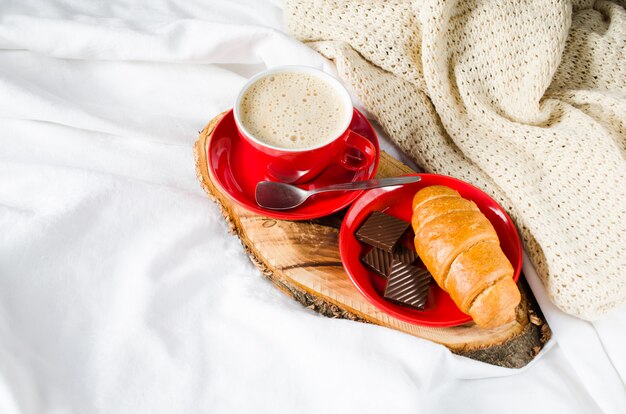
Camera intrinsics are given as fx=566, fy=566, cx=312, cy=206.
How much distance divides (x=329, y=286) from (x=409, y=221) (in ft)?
0.88

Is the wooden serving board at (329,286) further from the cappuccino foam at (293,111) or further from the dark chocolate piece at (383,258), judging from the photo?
the cappuccino foam at (293,111)

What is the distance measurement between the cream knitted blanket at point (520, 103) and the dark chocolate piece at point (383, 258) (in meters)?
0.28

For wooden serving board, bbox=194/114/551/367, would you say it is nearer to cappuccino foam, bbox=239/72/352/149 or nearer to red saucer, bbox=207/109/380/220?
red saucer, bbox=207/109/380/220

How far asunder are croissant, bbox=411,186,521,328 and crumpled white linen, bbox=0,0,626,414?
0.41 feet

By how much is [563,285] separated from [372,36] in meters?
0.76

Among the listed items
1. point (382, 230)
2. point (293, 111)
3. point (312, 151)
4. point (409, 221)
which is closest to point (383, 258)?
A: point (382, 230)

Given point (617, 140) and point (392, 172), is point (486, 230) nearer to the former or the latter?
point (392, 172)

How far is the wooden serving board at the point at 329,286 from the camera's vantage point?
3.82ft

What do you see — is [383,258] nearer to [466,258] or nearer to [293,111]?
[466,258]

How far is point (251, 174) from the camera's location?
4.25 feet

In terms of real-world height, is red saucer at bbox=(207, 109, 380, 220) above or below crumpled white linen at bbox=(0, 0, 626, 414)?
above

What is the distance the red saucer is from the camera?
1.21 metres

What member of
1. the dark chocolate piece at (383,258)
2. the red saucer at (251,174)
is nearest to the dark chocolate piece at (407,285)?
the dark chocolate piece at (383,258)

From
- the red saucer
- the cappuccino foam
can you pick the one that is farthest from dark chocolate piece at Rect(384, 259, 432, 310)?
the cappuccino foam
